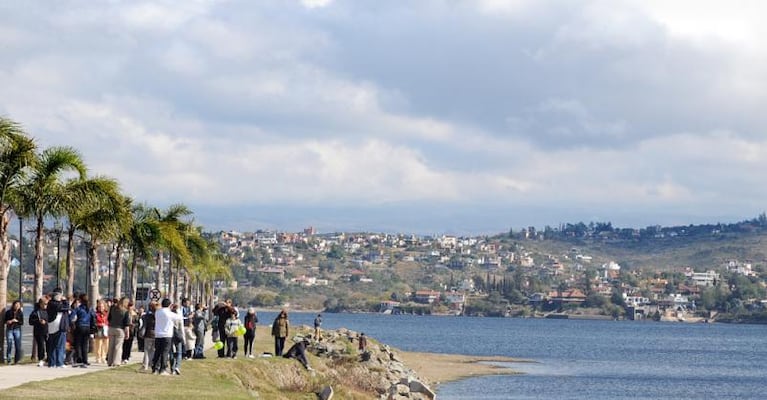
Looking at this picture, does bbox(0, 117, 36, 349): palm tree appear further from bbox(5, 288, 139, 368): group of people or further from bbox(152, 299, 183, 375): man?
bbox(152, 299, 183, 375): man

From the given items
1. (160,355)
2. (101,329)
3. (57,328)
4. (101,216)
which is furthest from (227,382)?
(101,216)

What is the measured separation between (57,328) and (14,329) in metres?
1.47

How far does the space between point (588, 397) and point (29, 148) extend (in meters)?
40.8

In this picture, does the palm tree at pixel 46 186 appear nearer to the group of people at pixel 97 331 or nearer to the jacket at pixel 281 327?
the group of people at pixel 97 331

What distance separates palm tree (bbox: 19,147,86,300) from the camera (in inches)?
1363

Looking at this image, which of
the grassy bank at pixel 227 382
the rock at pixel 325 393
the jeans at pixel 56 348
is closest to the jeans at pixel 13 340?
the jeans at pixel 56 348

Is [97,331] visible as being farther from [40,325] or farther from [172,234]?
[172,234]

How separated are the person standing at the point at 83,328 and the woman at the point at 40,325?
2.60ft

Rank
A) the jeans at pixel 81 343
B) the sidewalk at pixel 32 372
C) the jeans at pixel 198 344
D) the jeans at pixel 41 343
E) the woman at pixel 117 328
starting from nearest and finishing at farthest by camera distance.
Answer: the sidewalk at pixel 32 372, the jeans at pixel 41 343, the jeans at pixel 81 343, the woman at pixel 117 328, the jeans at pixel 198 344

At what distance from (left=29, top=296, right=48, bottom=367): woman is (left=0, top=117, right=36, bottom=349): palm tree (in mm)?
894

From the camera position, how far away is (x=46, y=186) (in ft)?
115

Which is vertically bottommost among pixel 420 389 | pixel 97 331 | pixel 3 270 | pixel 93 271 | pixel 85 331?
pixel 420 389

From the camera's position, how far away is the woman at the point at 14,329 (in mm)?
31219

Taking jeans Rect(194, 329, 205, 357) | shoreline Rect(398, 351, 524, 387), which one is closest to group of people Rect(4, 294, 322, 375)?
jeans Rect(194, 329, 205, 357)
